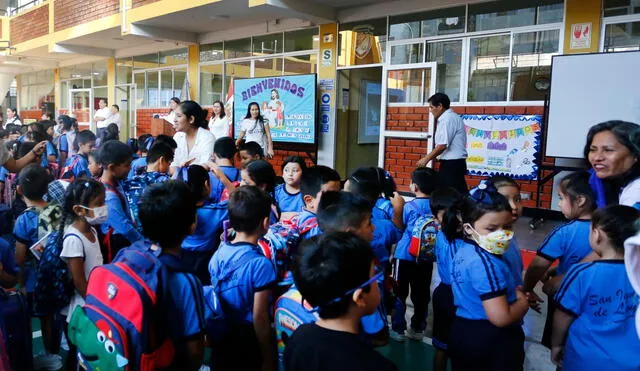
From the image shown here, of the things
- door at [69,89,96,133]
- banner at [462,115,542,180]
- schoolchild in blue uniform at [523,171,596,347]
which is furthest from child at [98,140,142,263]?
door at [69,89,96,133]

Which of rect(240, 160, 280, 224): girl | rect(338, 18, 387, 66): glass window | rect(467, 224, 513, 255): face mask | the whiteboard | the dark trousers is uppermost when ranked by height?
rect(338, 18, 387, 66): glass window

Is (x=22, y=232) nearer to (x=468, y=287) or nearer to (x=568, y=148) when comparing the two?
(x=468, y=287)

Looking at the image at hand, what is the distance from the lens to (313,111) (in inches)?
334

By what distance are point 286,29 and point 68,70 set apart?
11.0 metres

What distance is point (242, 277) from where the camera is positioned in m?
1.99

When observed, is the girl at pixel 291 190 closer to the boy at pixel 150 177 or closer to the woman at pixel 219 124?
the boy at pixel 150 177

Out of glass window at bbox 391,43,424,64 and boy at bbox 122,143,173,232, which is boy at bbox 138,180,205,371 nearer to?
boy at bbox 122,143,173,232

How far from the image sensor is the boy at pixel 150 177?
3003mm

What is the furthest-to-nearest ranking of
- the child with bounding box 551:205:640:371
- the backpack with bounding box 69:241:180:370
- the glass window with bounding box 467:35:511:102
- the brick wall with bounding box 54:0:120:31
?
the brick wall with bounding box 54:0:120:31, the glass window with bounding box 467:35:511:102, the child with bounding box 551:205:640:371, the backpack with bounding box 69:241:180:370

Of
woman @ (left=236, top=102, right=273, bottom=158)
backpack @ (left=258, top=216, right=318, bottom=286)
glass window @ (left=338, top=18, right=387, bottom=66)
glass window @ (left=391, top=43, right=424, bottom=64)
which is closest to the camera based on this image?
backpack @ (left=258, top=216, right=318, bottom=286)

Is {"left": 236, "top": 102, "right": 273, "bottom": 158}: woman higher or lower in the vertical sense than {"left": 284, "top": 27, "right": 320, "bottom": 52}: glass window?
lower

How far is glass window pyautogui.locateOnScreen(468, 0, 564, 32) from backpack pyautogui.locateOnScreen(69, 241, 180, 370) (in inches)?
238

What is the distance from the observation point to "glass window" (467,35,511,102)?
6594 mm

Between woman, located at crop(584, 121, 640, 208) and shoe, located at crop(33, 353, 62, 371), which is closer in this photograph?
woman, located at crop(584, 121, 640, 208)
